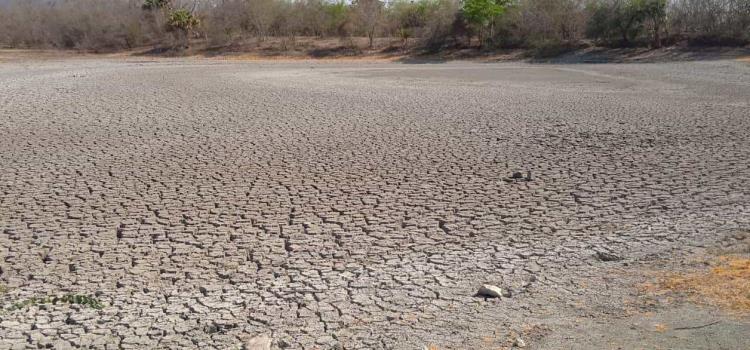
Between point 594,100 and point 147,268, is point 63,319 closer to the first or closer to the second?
point 147,268

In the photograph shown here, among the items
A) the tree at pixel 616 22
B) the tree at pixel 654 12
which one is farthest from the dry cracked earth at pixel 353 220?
the tree at pixel 616 22

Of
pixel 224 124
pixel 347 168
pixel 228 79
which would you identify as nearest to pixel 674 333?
pixel 347 168

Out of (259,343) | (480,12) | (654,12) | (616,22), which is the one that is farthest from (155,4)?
(259,343)

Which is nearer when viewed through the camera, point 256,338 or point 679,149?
point 256,338

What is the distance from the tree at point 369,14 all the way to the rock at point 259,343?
146 ft

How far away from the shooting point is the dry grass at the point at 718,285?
4430 mm

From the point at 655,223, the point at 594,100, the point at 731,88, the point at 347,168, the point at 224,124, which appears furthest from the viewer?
the point at 731,88

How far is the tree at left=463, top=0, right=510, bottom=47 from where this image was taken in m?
42.4

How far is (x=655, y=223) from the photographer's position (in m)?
6.27

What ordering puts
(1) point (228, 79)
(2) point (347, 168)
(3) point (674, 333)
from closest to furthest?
(3) point (674, 333) < (2) point (347, 168) < (1) point (228, 79)

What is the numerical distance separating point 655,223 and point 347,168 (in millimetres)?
3734

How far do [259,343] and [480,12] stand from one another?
1594 inches

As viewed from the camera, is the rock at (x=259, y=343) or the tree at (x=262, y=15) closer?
the rock at (x=259, y=343)

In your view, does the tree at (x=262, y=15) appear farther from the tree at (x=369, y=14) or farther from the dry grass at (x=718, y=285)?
the dry grass at (x=718, y=285)
